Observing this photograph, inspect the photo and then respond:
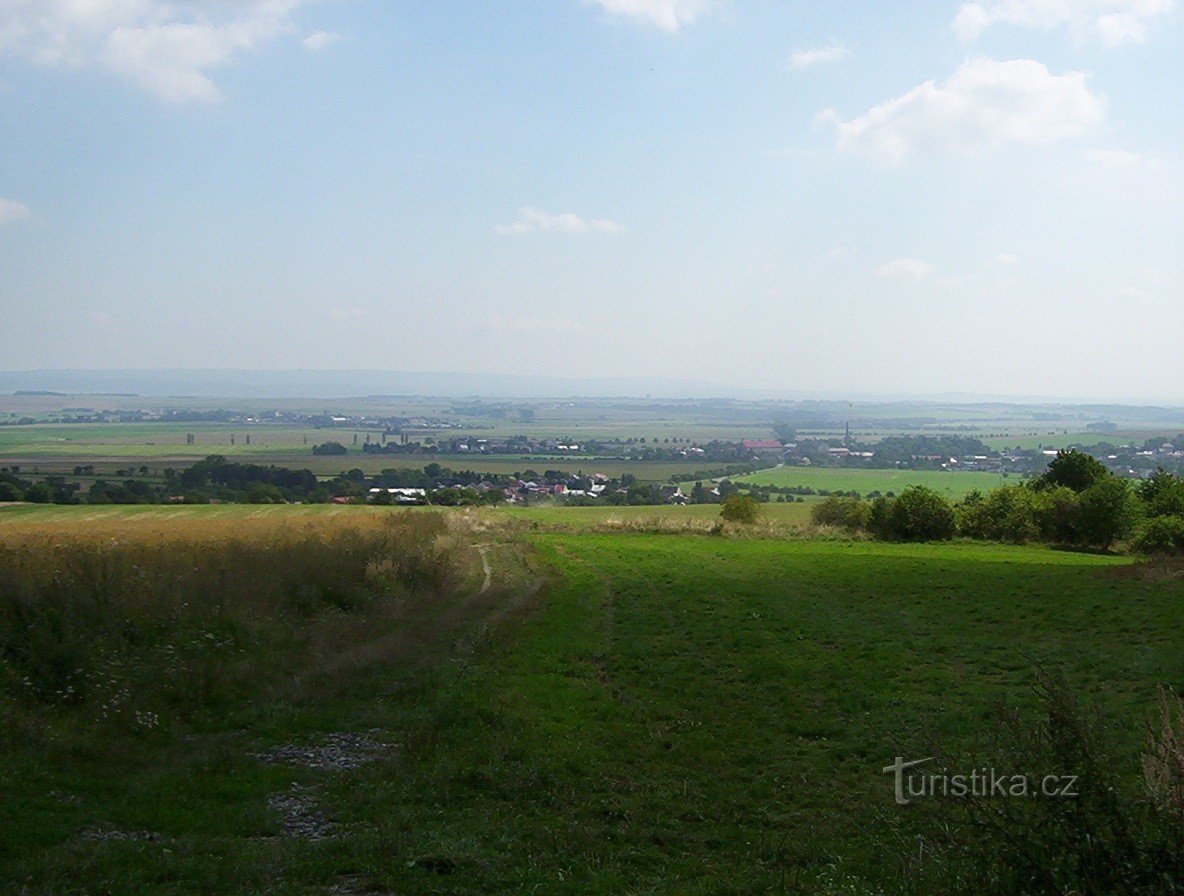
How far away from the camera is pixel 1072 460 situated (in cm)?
5884

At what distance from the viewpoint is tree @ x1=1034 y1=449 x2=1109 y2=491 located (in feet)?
188

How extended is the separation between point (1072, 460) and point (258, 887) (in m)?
62.6

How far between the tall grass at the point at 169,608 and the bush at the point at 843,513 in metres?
38.6

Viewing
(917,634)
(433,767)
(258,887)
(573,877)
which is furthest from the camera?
(917,634)

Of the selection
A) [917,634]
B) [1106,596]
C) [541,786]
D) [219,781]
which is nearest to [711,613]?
[917,634]

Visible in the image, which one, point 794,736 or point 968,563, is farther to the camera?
point 968,563

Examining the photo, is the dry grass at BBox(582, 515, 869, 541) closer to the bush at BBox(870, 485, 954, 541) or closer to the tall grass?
the bush at BBox(870, 485, 954, 541)

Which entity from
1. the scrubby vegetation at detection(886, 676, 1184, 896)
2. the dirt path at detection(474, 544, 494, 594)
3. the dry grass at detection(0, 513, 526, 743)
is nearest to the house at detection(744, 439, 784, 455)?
the dirt path at detection(474, 544, 494, 594)

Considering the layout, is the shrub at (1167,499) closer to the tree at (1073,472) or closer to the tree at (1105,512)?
the tree at (1105,512)

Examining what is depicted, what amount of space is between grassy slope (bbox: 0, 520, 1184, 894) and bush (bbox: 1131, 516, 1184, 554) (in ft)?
73.9

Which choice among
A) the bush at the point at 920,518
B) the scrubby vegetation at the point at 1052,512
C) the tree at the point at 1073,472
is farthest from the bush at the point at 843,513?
the tree at the point at 1073,472

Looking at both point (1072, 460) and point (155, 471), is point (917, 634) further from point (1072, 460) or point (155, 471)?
point (155, 471)

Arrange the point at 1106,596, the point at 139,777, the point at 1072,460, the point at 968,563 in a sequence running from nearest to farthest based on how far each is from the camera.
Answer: the point at 139,777
the point at 1106,596
the point at 968,563
the point at 1072,460

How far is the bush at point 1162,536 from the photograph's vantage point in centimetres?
4262
